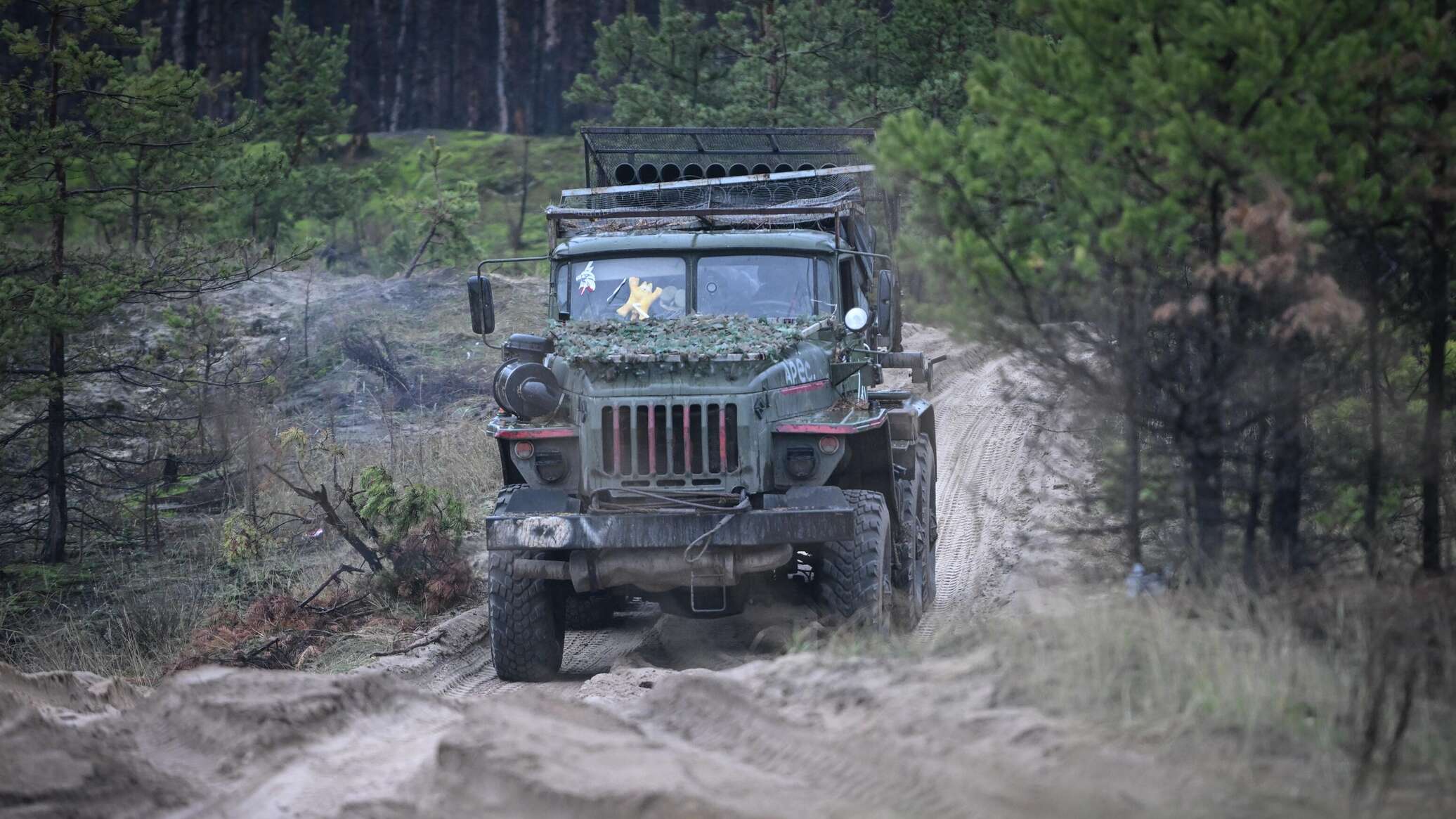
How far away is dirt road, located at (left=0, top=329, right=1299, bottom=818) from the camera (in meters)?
4.14

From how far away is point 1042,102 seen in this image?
5605 mm

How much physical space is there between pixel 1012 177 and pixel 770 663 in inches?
101

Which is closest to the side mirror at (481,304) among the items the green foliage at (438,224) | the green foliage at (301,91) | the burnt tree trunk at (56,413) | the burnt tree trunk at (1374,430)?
the burnt tree trunk at (1374,430)

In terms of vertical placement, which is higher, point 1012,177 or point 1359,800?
point 1012,177

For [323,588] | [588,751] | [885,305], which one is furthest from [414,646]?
[588,751]

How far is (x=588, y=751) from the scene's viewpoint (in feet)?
15.3

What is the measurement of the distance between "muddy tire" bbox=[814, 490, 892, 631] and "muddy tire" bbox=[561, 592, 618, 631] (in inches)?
85.4

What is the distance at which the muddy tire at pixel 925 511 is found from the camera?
30.7 feet

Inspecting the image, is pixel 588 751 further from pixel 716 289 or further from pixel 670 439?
pixel 716 289

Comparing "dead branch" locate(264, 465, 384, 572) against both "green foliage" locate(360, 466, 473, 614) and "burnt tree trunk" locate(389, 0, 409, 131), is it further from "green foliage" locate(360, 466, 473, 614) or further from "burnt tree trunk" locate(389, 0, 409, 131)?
"burnt tree trunk" locate(389, 0, 409, 131)

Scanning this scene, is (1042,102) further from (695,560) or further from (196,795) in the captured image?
(196,795)

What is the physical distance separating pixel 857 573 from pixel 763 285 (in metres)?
2.37

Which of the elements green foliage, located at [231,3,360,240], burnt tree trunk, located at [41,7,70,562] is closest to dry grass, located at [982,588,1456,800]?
burnt tree trunk, located at [41,7,70,562]

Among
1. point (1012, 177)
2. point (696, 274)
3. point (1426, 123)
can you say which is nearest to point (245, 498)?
Answer: point (696, 274)
